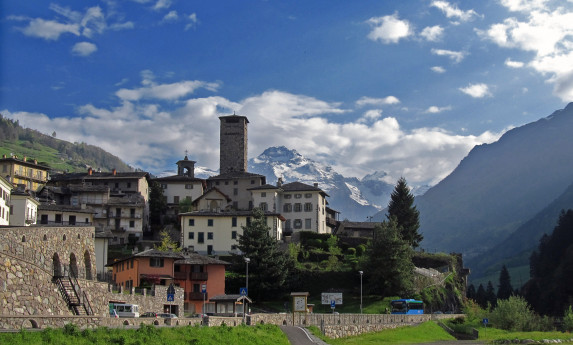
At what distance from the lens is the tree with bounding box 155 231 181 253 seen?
94.8 meters

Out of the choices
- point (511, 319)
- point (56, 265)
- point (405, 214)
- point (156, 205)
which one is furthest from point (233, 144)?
point (56, 265)

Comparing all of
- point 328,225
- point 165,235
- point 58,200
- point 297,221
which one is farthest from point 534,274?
point 58,200

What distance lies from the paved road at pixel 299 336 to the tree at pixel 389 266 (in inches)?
1387

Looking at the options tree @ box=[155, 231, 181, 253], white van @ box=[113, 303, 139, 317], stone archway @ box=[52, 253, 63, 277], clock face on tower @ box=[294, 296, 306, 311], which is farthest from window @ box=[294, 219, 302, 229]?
stone archway @ box=[52, 253, 63, 277]

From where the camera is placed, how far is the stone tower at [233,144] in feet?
493

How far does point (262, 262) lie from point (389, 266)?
53.5 feet

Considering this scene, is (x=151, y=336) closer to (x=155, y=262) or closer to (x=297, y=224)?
(x=155, y=262)

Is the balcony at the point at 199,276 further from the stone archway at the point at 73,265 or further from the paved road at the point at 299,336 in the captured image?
the stone archway at the point at 73,265

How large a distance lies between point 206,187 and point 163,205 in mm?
11348

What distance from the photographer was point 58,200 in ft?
360

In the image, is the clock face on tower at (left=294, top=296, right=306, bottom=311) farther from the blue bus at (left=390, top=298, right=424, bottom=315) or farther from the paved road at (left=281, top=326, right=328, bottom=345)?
the blue bus at (left=390, top=298, right=424, bottom=315)

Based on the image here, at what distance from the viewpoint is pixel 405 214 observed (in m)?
114

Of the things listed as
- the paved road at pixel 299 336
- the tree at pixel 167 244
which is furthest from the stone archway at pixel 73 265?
the tree at pixel 167 244

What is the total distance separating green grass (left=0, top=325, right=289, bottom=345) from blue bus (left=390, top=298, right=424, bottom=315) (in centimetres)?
3997
